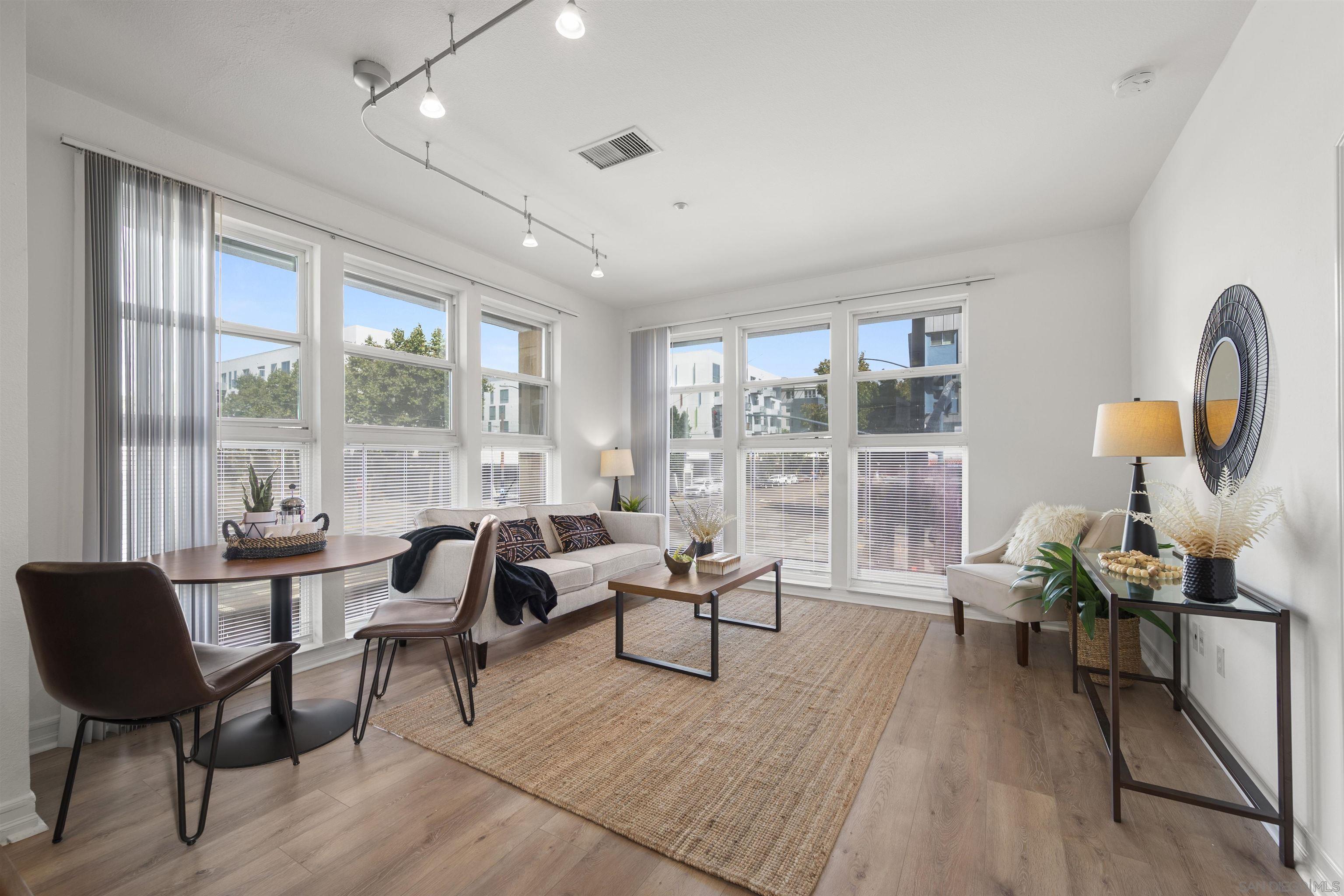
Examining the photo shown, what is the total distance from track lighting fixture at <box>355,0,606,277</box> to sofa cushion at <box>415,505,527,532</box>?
1.85 m

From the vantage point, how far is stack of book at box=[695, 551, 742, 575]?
3557 mm

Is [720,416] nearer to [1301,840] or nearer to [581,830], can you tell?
[581,830]

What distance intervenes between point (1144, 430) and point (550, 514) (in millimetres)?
3869

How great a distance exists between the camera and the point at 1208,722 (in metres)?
2.47

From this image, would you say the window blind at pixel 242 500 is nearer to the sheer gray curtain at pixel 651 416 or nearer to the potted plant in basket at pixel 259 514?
the potted plant in basket at pixel 259 514

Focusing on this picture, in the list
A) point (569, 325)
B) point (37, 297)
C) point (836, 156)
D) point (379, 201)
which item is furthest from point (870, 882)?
point (569, 325)

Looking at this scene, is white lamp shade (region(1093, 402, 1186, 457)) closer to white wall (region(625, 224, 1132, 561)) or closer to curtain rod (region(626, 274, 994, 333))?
white wall (region(625, 224, 1132, 561))

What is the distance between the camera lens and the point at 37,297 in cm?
245

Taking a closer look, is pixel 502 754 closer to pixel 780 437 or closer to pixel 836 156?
pixel 836 156

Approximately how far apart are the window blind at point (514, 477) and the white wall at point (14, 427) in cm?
272

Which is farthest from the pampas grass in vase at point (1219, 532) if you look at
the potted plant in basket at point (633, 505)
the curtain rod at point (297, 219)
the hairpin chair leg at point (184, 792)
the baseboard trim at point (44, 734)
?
the baseboard trim at point (44, 734)

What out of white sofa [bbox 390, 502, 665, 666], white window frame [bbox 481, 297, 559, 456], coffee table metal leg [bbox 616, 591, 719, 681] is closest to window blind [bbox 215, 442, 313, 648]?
white sofa [bbox 390, 502, 665, 666]

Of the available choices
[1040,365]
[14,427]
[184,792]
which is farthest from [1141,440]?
[14,427]

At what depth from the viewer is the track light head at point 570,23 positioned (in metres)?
1.81
